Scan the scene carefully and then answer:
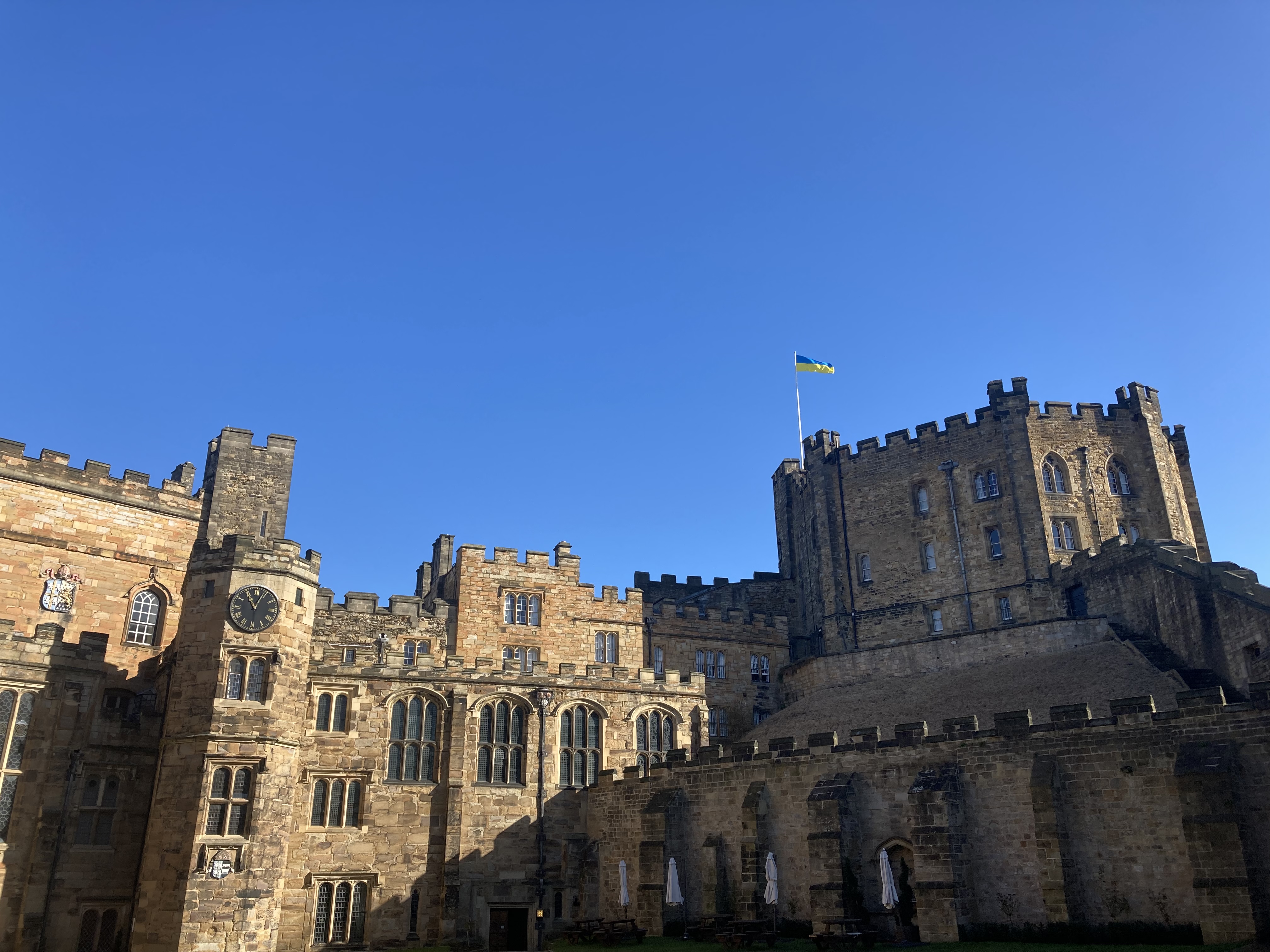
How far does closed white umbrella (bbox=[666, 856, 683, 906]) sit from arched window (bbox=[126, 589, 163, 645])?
22492 millimetres

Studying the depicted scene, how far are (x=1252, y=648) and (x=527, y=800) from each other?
2648 centimetres

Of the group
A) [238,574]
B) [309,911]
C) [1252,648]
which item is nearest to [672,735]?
[309,911]

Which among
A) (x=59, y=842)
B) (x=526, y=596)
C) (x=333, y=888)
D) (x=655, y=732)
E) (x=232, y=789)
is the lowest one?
(x=333, y=888)

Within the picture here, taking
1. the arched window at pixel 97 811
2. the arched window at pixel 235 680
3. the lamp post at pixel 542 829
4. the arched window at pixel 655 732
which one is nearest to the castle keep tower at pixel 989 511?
the arched window at pixel 655 732

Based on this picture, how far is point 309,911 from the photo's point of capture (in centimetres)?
3516

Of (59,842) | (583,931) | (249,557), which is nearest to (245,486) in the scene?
(249,557)

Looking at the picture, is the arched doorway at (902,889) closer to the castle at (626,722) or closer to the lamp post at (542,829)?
the castle at (626,722)

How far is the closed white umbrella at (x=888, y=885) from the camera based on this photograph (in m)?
28.2

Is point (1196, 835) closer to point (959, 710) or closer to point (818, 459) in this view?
point (959, 710)

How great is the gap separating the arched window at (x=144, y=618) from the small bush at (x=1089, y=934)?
→ 104ft

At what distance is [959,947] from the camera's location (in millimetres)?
26734

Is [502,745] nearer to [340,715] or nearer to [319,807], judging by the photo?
[340,715]

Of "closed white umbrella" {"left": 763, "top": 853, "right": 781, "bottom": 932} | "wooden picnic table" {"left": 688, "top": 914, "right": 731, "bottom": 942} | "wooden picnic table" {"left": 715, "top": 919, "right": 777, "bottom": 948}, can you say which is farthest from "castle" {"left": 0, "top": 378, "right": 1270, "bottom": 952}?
"wooden picnic table" {"left": 715, "top": 919, "right": 777, "bottom": 948}

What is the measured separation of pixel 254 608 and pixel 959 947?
23.7 meters
